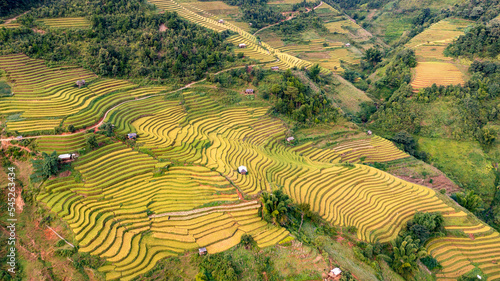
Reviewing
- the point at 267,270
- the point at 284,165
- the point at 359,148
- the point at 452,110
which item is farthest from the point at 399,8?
the point at 267,270

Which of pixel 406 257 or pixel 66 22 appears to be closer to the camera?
pixel 406 257

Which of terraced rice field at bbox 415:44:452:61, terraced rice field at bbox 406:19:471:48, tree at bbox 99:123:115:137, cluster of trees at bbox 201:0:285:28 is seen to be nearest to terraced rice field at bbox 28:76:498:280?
tree at bbox 99:123:115:137

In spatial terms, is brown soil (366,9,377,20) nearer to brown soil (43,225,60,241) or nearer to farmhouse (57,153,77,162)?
farmhouse (57,153,77,162)

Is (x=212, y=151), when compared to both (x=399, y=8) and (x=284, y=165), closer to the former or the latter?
(x=284, y=165)

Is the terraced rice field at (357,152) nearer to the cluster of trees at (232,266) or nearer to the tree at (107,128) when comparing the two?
the cluster of trees at (232,266)

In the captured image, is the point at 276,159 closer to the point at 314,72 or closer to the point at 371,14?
the point at 314,72

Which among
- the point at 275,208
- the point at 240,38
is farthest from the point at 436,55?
the point at 275,208
